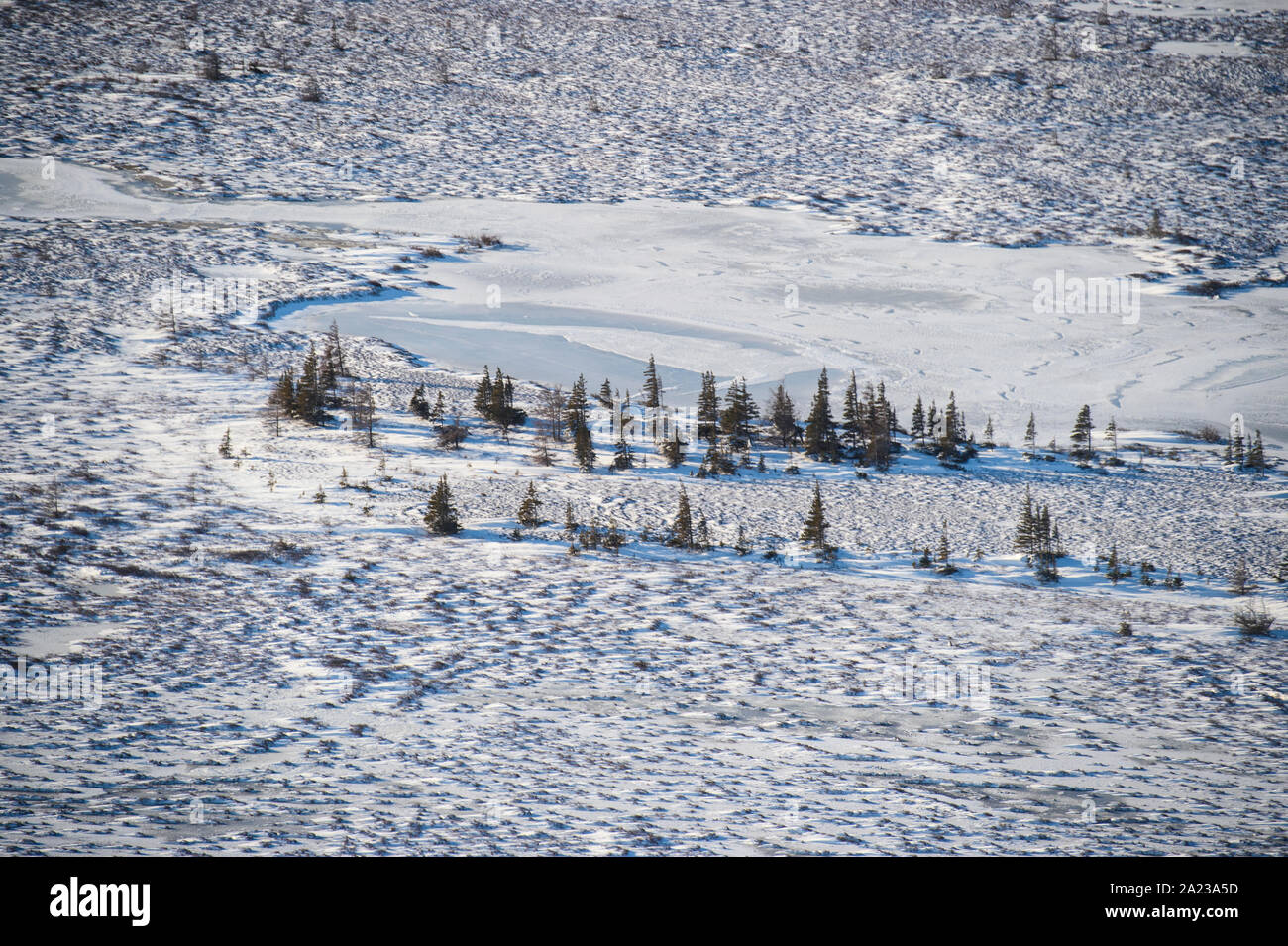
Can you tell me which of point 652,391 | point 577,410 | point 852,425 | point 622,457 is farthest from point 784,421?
point 577,410

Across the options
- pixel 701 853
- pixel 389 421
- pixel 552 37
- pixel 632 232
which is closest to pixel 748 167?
pixel 632 232

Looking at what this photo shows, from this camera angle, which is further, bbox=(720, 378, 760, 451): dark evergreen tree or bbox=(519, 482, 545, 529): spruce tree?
bbox=(720, 378, 760, 451): dark evergreen tree

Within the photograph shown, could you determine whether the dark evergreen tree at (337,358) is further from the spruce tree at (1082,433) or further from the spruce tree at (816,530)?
the spruce tree at (1082,433)

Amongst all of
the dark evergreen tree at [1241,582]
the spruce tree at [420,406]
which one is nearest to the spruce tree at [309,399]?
the spruce tree at [420,406]

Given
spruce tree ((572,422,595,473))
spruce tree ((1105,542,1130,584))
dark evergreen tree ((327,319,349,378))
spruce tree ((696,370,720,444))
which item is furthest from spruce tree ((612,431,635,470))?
spruce tree ((1105,542,1130,584))

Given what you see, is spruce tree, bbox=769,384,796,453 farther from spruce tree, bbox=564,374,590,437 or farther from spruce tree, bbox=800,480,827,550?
spruce tree, bbox=800,480,827,550

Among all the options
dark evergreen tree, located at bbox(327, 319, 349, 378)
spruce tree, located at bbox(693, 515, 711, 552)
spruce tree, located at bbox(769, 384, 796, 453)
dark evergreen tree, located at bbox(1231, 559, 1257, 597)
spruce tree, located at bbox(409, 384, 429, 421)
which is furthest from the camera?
dark evergreen tree, located at bbox(327, 319, 349, 378)

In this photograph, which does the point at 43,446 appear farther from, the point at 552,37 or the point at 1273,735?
the point at 552,37
